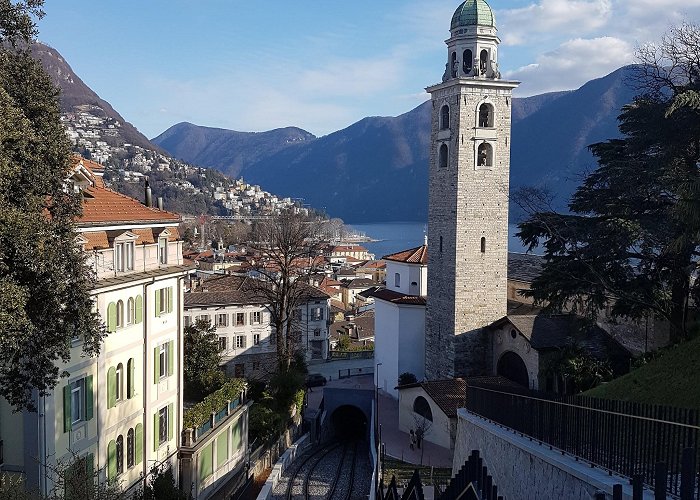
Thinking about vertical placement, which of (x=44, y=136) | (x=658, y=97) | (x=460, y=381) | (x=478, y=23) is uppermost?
(x=478, y=23)

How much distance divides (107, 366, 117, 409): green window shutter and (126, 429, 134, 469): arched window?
1303 mm

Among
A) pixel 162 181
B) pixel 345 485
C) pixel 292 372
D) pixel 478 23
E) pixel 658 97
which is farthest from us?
pixel 162 181

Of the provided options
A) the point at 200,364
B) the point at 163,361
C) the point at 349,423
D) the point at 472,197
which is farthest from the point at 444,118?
the point at 163,361

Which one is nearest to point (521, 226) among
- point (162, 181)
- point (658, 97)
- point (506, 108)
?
point (658, 97)

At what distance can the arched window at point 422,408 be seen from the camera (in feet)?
91.4

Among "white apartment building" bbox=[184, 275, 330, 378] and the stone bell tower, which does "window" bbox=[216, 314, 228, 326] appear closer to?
"white apartment building" bbox=[184, 275, 330, 378]

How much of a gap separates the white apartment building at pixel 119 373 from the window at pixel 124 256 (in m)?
0.02

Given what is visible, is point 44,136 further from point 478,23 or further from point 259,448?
point 478,23

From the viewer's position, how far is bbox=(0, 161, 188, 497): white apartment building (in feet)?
41.0

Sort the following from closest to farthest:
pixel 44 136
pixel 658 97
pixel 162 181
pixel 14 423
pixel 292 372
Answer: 1. pixel 44 136
2. pixel 14 423
3. pixel 658 97
4. pixel 292 372
5. pixel 162 181

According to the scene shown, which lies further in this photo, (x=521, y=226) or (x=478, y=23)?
(x=478, y=23)

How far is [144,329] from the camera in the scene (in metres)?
16.6

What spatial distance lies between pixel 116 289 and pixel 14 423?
3431mm

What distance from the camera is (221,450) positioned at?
2077cm
